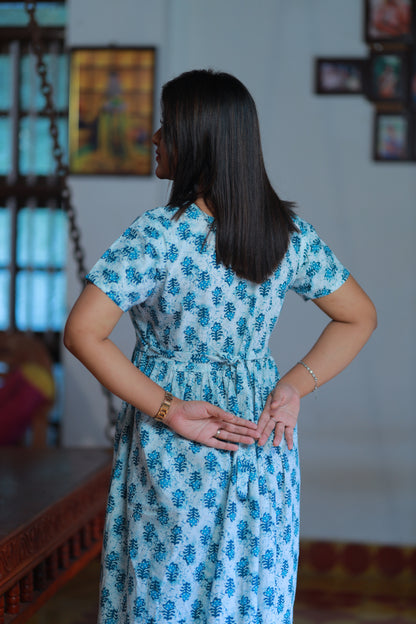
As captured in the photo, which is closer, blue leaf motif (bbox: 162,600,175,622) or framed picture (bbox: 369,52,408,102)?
blue leaf motif (bbox: 162,600,175,622)

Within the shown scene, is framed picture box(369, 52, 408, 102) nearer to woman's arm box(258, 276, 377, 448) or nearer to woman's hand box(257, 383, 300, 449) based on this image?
A: woman's arm box(258, 276, 377, 448)

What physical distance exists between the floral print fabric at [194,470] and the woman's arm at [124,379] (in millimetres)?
27

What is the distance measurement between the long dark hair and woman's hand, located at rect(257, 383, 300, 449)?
0.22m

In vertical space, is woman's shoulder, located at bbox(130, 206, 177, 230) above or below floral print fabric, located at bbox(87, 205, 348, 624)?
above

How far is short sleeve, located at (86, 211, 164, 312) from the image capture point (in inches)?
49.0

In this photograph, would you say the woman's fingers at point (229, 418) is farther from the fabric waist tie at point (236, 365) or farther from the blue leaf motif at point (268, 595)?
the blue leaf motif at point (268, 595)

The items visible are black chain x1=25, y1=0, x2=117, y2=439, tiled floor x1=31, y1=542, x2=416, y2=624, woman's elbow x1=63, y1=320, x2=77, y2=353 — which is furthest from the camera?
tiled floor x1=31, y1=542, x2=416, y2=624

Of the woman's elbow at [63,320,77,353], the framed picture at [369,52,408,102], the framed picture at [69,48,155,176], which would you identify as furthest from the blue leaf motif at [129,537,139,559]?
the framed picture at [369,52,408,102]

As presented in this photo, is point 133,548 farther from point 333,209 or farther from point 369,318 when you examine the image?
point 333,209

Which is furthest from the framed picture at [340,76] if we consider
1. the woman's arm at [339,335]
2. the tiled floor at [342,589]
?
the woman's arm at [339,335]

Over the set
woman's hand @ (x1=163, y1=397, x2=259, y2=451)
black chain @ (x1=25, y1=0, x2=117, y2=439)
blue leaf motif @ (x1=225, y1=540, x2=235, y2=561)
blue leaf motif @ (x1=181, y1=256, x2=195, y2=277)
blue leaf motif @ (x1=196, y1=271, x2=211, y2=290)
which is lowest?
blue leaf motif @ (x1=225, y1=540, x2=235, y2=561)

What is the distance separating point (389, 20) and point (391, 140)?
0.57 meters

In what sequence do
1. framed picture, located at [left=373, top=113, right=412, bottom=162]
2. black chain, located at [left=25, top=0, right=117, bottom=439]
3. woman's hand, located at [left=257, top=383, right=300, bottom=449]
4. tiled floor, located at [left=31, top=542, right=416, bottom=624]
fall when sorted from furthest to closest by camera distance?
1. framed picture, located at [left=373, top=113, right=412, bottom=162]
2. tiled floor, located at [left=31, top=542, right=416, bottom=624]
3. black chain, located at [left=25, top=0, right=117, bottom=439]
4. woman's hand, located at [left=257, top=383, right=300, bottom=449]

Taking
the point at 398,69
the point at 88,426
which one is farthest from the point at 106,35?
the point at 88,426
